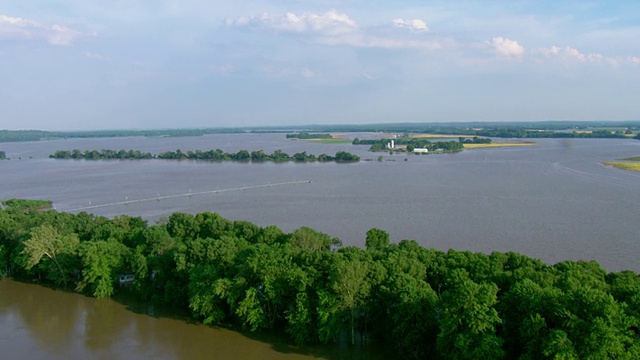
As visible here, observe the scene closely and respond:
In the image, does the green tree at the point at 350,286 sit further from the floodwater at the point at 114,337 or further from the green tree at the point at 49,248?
the green tree at the point at 49,248

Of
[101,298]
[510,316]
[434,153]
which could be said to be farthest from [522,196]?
[434,153]

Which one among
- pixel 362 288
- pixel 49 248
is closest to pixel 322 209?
pixel 49 248

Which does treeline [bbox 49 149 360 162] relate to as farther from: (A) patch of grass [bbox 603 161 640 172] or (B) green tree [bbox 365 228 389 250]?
(B) green tree [bbox 365 228 389 250]

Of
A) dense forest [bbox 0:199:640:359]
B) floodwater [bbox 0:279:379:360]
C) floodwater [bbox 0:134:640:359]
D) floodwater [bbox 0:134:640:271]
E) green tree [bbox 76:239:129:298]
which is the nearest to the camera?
dense forest [bbox 0:199:640:359]

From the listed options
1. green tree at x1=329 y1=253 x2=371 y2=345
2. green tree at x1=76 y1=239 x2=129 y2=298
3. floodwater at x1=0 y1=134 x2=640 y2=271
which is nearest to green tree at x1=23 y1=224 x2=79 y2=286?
green tree at x1=76 y1=239 x2=129 y2=298

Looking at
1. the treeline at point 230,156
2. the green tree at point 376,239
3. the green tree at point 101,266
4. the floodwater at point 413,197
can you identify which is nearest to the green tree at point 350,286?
the green tree at point 376,239

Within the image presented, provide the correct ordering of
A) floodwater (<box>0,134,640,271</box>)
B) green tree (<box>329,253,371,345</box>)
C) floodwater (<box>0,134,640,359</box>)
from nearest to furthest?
green tree (<box>329,253,371,345</box>) < floodwater (<box>0,134,640,359</box>) < floodwater (<box>0,134,640,271</box>)
